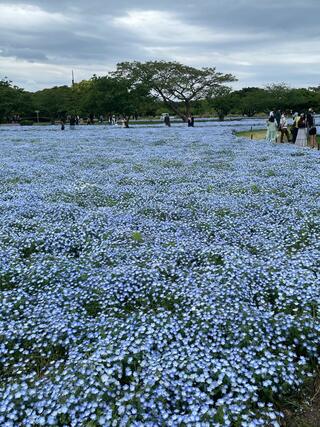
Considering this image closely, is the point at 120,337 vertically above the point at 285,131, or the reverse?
the point at 285,131

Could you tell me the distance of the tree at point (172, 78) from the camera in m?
55.4

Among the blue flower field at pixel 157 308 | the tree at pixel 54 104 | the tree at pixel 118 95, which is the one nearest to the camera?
the blue flower field at pixel 157 308

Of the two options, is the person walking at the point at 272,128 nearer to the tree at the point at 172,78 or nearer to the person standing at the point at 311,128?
the person standing at the point at 311,128

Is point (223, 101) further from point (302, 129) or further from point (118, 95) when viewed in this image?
point (302, 129)

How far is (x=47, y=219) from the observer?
8.06 meters

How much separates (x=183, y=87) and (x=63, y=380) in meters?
57.5

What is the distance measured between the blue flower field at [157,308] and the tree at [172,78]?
163ft

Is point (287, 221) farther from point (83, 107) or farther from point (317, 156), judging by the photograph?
point (83, 107)

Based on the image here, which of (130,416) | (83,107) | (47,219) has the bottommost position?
(130,416)

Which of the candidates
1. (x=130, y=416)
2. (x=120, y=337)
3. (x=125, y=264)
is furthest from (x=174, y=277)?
(x=130, y=416)

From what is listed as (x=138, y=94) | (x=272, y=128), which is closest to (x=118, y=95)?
(x=138, y=94)

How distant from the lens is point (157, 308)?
470cm

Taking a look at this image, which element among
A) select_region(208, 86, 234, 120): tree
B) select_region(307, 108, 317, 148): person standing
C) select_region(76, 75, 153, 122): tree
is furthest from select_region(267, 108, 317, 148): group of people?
select_region(208, 86, 234, 120): tree

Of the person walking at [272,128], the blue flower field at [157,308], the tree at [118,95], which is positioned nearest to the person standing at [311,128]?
the person walking at [272,128]
